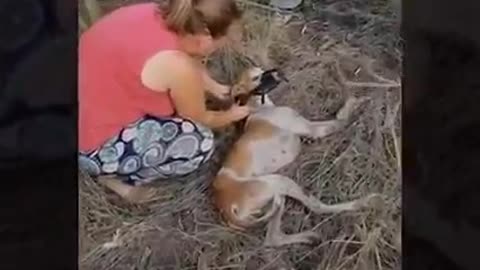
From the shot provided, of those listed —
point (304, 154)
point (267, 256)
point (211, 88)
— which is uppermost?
point (211, 88)

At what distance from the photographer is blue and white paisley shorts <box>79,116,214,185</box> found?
1928 mm

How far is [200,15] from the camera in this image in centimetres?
195

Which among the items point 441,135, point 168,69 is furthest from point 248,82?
point 441,135

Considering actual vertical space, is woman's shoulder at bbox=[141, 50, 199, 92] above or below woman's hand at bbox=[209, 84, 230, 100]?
above

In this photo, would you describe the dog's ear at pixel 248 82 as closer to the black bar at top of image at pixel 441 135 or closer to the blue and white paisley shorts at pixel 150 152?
the blue and white paisley shorts at pixel 150 152

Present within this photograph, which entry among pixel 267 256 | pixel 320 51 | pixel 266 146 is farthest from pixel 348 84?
pixel 267 256

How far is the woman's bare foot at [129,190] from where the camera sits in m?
1.93

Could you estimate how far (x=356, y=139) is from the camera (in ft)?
6.54

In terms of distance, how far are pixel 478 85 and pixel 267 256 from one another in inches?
23.1

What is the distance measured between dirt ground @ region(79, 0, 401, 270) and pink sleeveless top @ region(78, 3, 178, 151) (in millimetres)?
50

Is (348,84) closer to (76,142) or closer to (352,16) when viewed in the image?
(352,16)

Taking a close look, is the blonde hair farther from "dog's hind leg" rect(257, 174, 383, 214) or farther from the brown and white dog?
"dog's hind leg" rect(257, 174, 383, 214)

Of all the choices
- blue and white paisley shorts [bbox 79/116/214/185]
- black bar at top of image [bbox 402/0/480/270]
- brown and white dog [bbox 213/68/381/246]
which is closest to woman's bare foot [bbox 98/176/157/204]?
blue and white paisley shorts [bbox 79/116/214/185]

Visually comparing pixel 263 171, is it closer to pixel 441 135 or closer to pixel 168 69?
pixel 168 69
